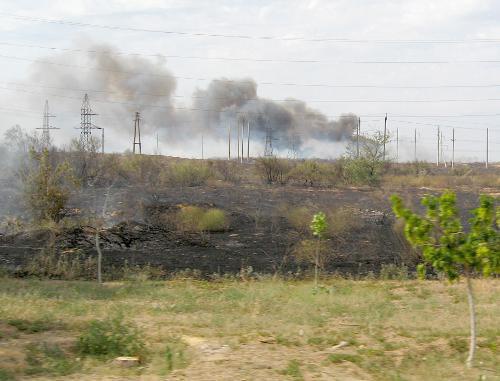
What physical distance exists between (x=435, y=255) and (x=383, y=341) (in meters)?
1.84

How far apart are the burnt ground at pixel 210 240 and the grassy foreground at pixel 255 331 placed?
17.1ft

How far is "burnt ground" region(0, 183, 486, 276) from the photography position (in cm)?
2283

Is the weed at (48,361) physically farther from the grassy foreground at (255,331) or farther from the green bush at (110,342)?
the green bush at (110,342)

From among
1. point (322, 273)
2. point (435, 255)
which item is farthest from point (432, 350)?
point (322, 273)

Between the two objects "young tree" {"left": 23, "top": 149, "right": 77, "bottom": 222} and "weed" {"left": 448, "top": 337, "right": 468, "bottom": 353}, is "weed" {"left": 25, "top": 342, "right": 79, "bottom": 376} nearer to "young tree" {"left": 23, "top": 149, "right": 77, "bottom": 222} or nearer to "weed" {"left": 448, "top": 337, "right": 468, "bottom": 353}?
"weed" {"left": 448, "top": 337, "right": 468, "bottom": 353}

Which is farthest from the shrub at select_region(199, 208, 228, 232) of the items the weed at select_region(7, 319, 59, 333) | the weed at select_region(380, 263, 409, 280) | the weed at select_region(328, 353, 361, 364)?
the weed at select_region(328, 353, 361, 364)

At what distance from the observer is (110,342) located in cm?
902

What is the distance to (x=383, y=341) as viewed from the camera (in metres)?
9.76

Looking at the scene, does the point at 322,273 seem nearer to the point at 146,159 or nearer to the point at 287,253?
the point at 287,253

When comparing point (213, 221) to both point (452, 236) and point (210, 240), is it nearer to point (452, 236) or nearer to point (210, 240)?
point (210, 240)

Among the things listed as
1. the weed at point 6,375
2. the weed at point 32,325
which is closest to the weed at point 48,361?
the weed at point 6,375

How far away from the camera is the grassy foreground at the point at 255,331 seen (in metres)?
8.05

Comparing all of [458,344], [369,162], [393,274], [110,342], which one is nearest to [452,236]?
[458,344]

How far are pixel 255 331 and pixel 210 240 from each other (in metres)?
17.3
